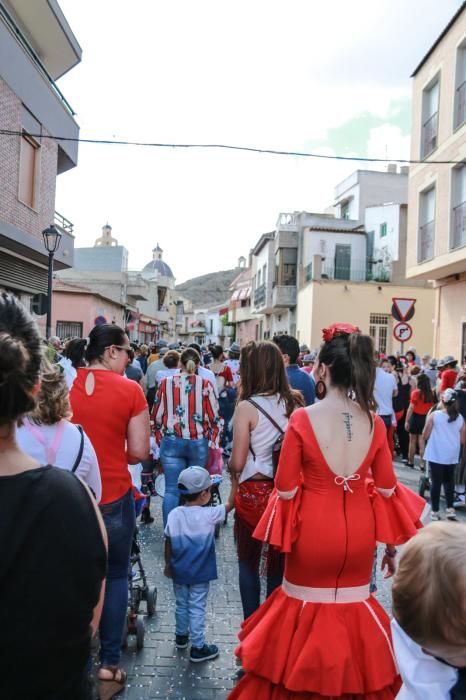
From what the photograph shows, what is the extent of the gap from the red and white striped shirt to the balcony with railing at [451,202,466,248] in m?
11.5

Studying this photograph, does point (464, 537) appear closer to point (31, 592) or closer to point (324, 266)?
point (31, 592)

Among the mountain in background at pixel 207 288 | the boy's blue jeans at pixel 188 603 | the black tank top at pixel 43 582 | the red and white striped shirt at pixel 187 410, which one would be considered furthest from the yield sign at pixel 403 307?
the mountain in background at pixel 207 288

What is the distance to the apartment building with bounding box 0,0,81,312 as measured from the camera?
1337 centimetres

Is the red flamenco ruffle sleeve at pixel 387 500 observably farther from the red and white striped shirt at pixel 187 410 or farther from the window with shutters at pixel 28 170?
the window with shutters at pixel 28 170

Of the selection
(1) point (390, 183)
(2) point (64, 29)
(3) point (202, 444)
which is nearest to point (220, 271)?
(1) point (390, 183)

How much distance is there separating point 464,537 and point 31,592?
43.3 inches

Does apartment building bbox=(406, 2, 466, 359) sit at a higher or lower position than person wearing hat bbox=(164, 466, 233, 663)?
higher

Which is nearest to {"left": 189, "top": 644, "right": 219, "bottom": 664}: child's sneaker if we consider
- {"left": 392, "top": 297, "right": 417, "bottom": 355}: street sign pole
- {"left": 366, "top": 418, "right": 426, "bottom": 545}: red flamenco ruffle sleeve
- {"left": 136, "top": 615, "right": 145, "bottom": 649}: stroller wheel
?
{"left": 136, "top": 615, "right": 145, "bottom": 649}: stroller wheel

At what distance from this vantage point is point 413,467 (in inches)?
403

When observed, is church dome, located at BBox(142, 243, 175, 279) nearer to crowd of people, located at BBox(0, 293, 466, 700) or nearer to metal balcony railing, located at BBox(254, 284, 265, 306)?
metal balcony railing, located at BBox(254, 284, 265, 306)

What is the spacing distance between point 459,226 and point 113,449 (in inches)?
551

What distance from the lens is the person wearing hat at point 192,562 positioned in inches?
148

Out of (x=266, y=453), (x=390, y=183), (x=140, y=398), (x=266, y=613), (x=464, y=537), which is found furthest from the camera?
(x=390, y=183)

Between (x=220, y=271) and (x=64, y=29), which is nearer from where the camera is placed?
(x=64, y=29)
